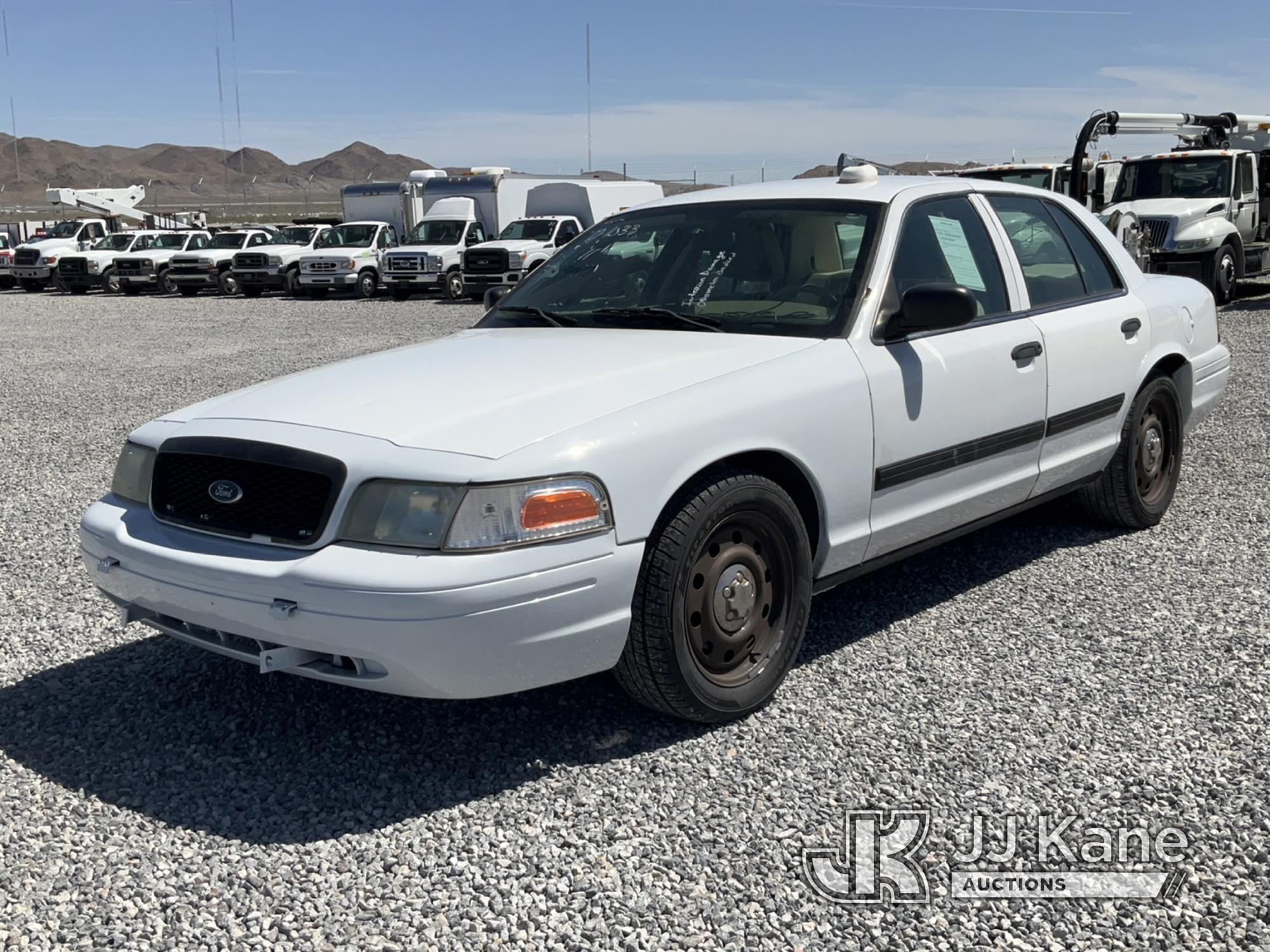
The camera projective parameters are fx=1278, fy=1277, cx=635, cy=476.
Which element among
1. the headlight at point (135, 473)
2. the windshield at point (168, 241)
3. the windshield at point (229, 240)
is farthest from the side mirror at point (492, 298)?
the windshield at point (168, 241)

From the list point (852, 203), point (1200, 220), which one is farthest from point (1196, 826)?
point (1200, 220)

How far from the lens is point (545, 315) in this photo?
15.4ft

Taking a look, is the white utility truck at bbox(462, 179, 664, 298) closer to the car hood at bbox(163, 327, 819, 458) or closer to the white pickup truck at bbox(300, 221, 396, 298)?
the white pickup truck at bbox(300, 221, 396, 298)

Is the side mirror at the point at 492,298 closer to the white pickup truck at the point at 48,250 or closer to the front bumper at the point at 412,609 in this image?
the front bumper at the point at 412,609

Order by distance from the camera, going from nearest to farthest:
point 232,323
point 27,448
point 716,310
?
1. point 716,310
2. point 27,448
3. point 232,323

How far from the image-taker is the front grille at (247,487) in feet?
10.8

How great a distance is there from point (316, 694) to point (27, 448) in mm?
5899

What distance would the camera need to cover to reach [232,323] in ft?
69.4

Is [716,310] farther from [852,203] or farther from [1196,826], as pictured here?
[1196,826]

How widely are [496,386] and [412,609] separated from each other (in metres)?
0.84

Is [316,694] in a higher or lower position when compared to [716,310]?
lower

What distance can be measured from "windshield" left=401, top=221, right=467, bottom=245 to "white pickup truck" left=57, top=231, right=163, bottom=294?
8.43 meters

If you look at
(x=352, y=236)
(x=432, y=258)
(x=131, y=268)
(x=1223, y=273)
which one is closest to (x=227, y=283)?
(x=131, y=268)

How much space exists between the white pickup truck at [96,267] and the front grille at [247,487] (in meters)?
29.4
